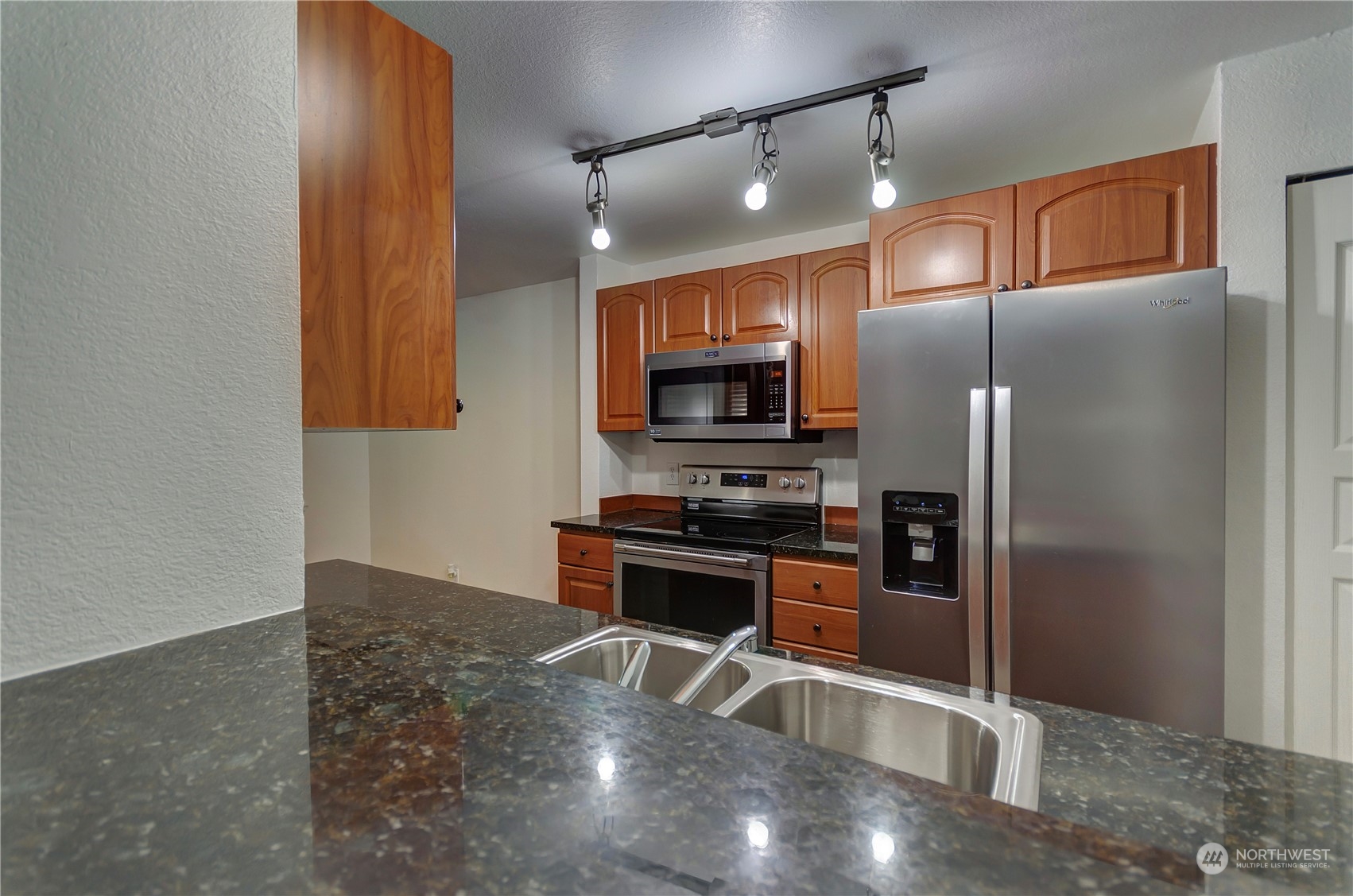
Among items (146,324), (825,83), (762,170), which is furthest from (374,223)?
(825,83)

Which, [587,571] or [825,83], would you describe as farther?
[587,571]

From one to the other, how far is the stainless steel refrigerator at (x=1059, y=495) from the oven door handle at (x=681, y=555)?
0.58m

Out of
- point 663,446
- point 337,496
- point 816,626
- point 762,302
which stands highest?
point 762,302

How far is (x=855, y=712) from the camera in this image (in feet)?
3.37

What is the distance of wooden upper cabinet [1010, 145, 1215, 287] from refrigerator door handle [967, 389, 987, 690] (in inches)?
22.1

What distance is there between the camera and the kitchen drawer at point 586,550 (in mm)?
2936

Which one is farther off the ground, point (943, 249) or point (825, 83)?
point (825, 83)

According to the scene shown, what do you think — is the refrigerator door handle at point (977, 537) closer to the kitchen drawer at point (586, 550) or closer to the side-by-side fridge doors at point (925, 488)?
the side-by-side fridge doors at point (925, 488)

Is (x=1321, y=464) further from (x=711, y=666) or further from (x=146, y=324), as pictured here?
(x=146, y=324)

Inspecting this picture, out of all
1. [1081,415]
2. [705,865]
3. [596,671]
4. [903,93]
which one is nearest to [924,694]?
[596,671]

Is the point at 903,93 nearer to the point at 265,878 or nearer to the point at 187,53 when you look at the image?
the point at 187,53

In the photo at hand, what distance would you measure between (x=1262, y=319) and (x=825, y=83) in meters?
1.38

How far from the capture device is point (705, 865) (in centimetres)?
33

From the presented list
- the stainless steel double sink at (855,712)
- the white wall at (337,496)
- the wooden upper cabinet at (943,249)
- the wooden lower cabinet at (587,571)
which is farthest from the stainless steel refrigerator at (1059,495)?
the white wall at (337,496)
